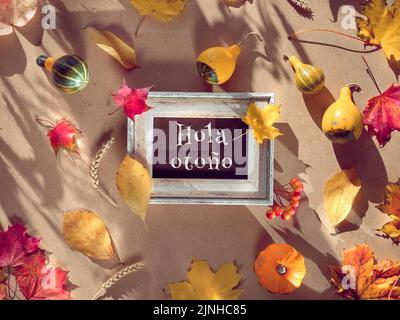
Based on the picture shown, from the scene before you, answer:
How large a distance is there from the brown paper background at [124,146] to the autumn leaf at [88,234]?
2 centimetres

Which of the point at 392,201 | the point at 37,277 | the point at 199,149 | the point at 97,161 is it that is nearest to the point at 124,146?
the point at 97,161

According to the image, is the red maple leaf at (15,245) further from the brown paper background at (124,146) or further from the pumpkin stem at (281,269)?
the pumpkin stem at (281,269)

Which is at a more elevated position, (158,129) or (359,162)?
(158,129)

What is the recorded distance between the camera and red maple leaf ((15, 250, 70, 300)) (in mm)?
1522

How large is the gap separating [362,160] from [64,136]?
0.89 m

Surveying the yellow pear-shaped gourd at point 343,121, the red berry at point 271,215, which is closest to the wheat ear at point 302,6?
the yellow pear-shaped gourd at point 343,121

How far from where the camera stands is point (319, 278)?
1.51 meters

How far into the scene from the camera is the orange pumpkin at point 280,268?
1.49 meters

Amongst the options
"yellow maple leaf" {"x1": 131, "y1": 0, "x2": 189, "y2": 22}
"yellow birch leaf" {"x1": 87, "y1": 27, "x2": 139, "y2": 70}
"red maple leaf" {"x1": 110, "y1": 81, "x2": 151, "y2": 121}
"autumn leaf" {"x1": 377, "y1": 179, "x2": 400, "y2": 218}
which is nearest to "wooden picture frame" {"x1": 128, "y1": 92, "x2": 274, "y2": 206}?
"red maple leaf" {"x1": 110, "y1": 81, "x2": 151, "y2": 121}

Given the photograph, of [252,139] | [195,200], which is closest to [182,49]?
[252,139]

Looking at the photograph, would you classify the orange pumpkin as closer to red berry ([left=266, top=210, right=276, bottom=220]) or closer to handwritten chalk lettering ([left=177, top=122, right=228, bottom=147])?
red berry ([left=266, top=210, right=276, bottom=220])

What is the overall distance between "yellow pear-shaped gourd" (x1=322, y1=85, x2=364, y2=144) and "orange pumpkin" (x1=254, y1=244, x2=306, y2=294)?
0.36 meters
